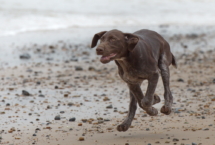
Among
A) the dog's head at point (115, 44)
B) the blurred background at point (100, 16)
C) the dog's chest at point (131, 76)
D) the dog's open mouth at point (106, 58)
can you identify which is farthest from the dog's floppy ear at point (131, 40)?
the blurred background at point (100, 16)

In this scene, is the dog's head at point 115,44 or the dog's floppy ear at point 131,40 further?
the dog's floppy ear at point 131,40

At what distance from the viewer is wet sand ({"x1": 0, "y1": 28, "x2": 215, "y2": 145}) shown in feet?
22.2

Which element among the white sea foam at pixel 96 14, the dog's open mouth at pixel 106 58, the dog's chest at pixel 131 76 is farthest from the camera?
the white sea foam at pixel 96 14

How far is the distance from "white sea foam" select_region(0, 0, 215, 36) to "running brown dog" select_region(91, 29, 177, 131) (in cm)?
1268

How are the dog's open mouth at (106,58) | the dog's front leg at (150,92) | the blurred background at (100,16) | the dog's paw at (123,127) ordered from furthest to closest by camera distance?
the blurred background at (100,16)
the dog's paw at (123,127)
the dog's front leg at (150,92)
the dog's open mouth at (106,58)

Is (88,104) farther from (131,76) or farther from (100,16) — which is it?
(100,16)

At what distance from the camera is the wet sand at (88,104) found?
677cm

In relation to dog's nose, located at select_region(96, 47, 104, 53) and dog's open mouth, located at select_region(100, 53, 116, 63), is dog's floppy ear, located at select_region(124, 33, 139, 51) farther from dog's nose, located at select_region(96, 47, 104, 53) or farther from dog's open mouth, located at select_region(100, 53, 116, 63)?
dog's nose, located at select_region(96, 47, 104, 53)

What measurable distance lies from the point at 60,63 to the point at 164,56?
20.9 ft

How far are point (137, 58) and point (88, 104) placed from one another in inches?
107

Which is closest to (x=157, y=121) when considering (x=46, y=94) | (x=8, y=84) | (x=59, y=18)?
(x=46, y=94)

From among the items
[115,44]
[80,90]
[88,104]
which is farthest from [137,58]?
[80,90]

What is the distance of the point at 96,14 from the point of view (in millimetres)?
26469

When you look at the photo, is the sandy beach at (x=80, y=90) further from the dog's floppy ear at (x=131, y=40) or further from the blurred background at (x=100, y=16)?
the dog's floppy ear at (x=131, y=40)
